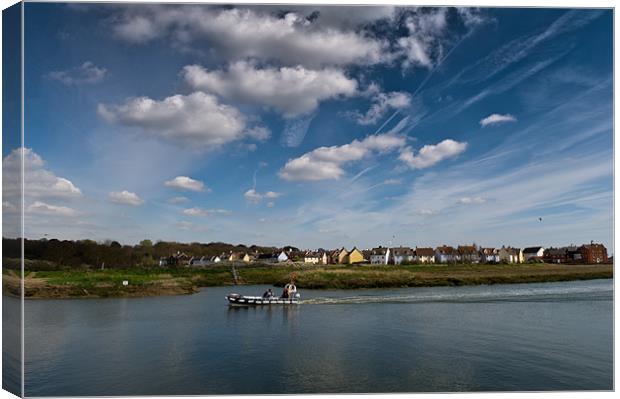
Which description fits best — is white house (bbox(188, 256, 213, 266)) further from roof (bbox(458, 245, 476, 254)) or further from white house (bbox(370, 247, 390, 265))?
roof (bbox(458, 245, 476, 254))

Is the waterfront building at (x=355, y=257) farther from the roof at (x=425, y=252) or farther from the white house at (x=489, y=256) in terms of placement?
the white house at (x=489, y=256)

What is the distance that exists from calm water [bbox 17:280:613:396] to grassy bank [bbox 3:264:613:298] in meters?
1.65

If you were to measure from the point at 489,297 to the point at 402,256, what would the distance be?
6.63m

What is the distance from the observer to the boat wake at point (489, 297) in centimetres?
1419

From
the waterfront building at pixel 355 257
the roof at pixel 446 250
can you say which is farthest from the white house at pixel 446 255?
the waterfront building at pixel 355 257

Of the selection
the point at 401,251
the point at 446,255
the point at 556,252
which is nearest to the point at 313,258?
the point at 401,251

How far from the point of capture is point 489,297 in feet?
49.2

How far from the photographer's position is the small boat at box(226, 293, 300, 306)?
14.2m

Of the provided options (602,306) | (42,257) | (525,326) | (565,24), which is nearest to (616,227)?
(565,24)

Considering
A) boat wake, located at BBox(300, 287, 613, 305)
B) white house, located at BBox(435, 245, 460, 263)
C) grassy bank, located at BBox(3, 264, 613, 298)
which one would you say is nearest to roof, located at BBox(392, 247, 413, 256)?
grassy bank, located at BBox(3, 264, 613, 298)

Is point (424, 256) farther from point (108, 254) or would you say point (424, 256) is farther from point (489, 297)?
point (108, 254)

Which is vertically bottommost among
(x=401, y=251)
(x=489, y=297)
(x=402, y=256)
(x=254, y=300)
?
(x=489, y=297)

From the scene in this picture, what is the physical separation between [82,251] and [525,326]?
1161 cm

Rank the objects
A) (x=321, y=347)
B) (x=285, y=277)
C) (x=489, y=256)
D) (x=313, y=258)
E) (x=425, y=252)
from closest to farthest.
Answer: (x=321, y=347)
(x=285, y=277)
(x=313, y=258)
(x=489, y=256)
(x=425, y=252)
